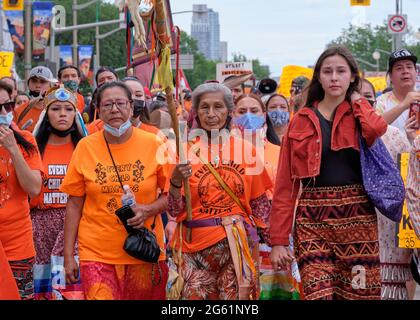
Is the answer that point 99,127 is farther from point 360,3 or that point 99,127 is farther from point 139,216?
point 360,3

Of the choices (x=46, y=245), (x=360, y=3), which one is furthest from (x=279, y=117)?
(x=360, y=3)

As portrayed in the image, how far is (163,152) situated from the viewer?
6.49 meters

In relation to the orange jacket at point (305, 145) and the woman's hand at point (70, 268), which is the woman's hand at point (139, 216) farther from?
the orange jacket at point (305, 145)

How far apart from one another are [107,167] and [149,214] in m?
0.42

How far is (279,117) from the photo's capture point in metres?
9.14

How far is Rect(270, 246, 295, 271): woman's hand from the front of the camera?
222 inches

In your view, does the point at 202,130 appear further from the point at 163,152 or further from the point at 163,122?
the point at 163,122

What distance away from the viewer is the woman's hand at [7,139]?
6355 mm

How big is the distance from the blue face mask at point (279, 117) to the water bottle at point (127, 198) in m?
3.20

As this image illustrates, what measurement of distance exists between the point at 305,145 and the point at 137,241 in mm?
1309

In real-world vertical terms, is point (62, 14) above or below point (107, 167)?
above
